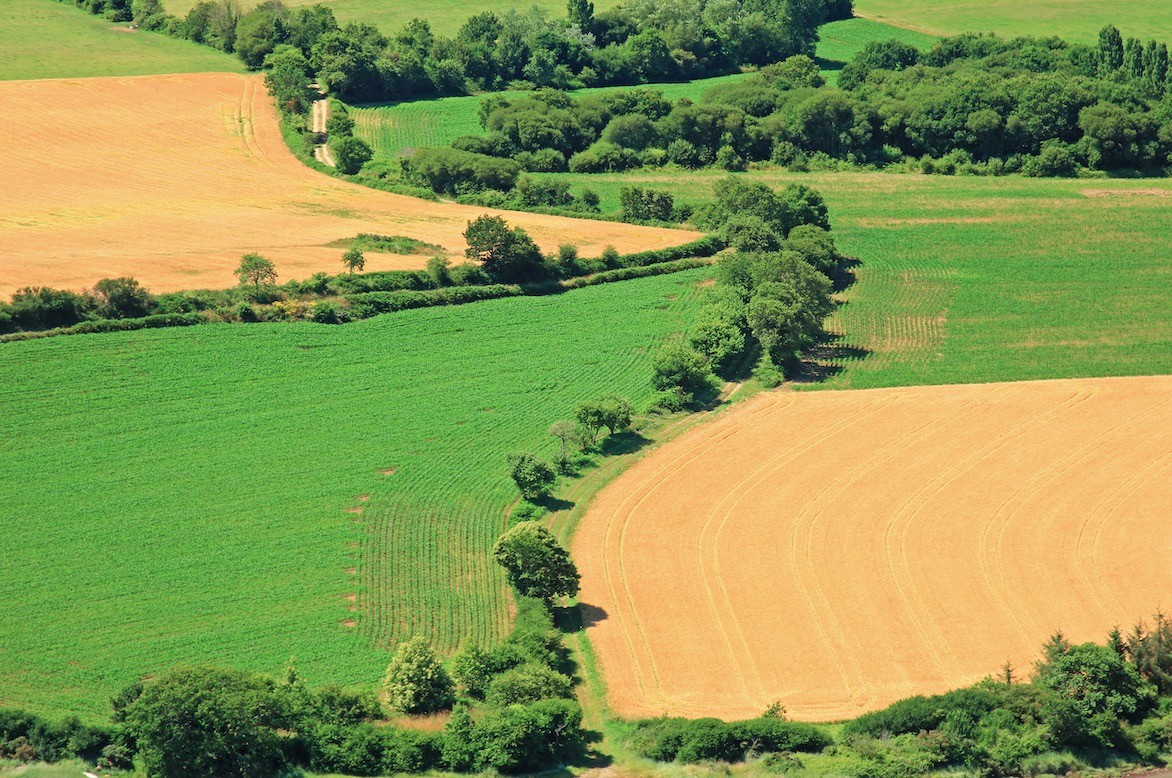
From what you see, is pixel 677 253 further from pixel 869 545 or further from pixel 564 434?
pixel 869 545

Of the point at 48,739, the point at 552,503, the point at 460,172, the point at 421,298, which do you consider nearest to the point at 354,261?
the point at 421,298

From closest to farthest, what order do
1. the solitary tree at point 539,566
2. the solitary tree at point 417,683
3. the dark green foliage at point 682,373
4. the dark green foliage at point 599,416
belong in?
the solitary tree at point 417,683 < the solitary tree at point 539,566 < the dark green foliage at point 599,416 < the dark green foliage at point 682,373

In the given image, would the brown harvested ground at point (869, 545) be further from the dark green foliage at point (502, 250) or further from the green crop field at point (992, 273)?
the dark green foliage at point (502, 250)

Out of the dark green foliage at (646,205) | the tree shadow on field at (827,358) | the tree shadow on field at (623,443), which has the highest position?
the dark green foliage at (646,205)

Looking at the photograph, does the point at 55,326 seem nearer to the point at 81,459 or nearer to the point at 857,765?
the point at 81,459

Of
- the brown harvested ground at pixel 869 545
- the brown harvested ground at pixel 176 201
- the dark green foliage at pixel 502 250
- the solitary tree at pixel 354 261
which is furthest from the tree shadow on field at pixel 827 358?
the solitary tree at pixel 354 261

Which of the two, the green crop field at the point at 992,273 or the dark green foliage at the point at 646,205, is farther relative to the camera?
the dark green foliage at the point at 646,205

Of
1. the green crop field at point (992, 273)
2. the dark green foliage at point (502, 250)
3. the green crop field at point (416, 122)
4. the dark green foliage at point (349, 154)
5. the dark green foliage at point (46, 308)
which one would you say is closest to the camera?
the dark green foliage at point (46, 308)
